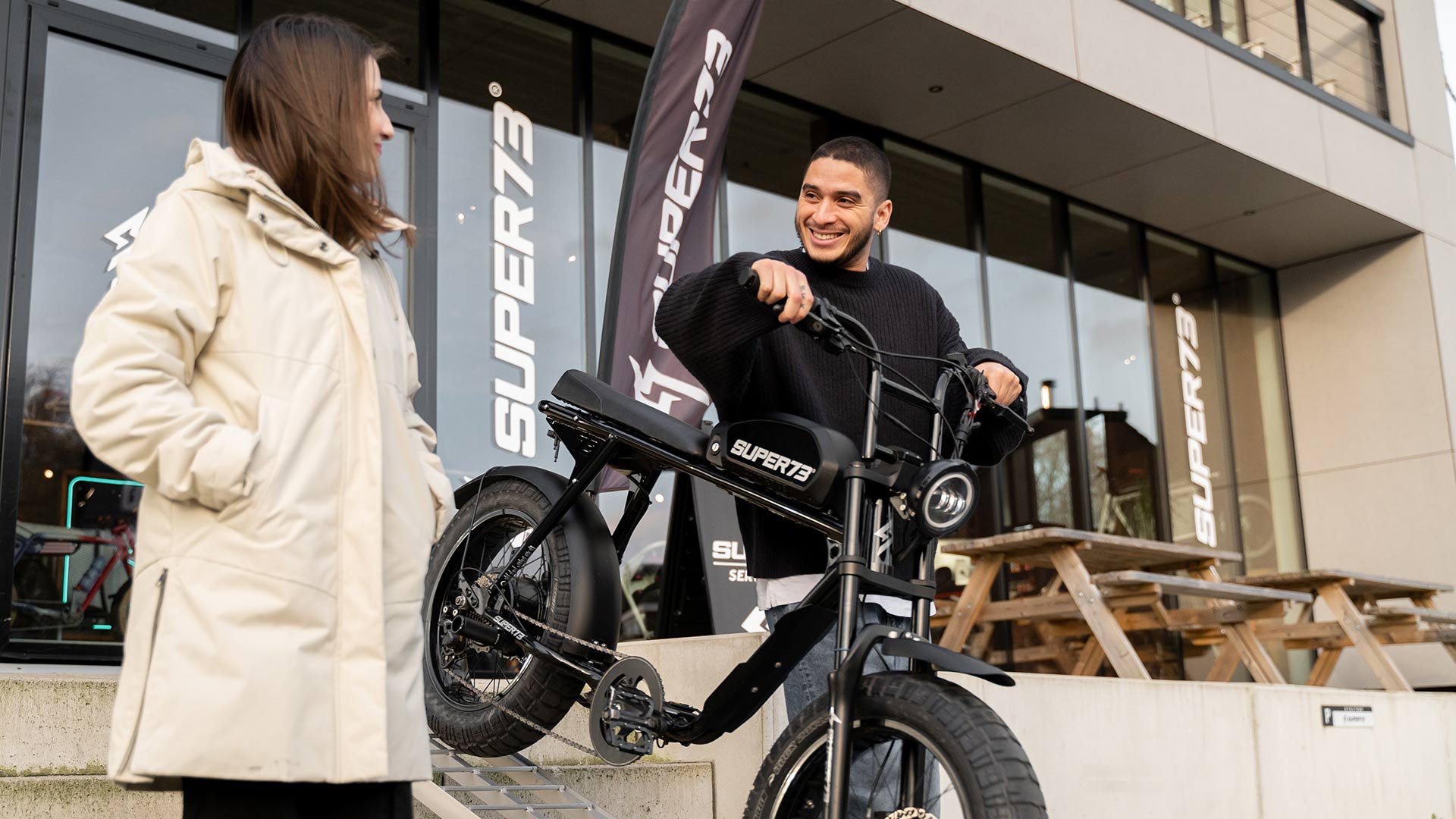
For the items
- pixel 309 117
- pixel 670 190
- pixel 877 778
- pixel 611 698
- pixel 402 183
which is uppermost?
pixel 402 183

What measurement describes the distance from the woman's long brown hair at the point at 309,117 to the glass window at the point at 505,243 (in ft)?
14.4

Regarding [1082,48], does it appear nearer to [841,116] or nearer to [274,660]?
[841,116]

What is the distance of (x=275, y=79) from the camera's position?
1766 millimetres

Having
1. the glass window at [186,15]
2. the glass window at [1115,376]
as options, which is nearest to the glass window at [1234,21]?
the glass window at [1115,376]

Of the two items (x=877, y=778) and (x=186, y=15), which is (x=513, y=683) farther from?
(x=186, y=15)

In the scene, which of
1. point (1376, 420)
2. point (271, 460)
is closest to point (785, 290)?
point (271, 460)

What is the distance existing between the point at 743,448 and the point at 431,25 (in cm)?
481

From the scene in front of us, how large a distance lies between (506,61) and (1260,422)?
7510 mm

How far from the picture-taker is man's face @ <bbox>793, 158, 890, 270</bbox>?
8.44ft

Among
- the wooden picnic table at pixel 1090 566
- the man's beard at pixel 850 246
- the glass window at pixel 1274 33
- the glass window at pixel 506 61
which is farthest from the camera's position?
the glass window at pixel 1274 33

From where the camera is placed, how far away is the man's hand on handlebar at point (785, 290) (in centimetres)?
217

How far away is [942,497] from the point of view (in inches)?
86.1

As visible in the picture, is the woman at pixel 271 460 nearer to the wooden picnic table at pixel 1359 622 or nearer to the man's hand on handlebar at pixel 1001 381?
the man's hand on handlebar at pixel 1001 381

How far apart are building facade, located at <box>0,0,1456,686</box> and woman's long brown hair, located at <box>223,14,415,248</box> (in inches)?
147
